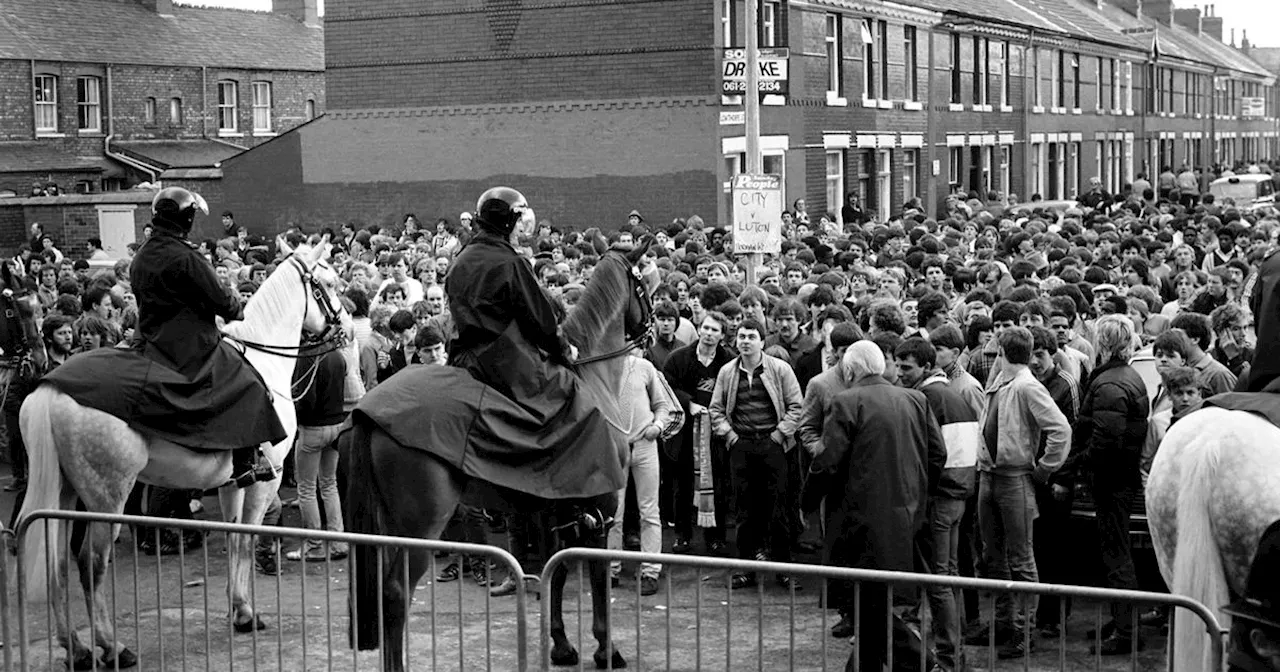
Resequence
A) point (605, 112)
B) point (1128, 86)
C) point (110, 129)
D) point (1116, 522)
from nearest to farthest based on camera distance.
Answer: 1. point (1116, 522)
2. point (605, 112)
3. point (110, 129)
4. point (1128, 86)

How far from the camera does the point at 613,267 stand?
923 cm

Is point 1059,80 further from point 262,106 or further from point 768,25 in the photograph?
point 262,106

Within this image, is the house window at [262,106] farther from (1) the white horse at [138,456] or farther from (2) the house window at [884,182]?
(1) the white horse at [138,456]

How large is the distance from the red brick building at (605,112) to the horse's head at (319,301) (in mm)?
16180

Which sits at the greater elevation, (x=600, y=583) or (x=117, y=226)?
A: (x=117, y=226)

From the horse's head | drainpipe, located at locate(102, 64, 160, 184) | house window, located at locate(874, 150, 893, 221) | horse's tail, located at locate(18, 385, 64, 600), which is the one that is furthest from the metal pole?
drainpipe, located at locate(102, 64, 160, 184)

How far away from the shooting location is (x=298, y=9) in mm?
56438

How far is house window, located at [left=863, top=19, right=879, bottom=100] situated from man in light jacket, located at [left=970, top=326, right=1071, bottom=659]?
28201 mm

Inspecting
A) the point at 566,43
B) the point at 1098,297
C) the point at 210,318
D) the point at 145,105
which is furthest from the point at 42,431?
the point at 145,105

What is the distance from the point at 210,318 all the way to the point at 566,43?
21761 millimetres

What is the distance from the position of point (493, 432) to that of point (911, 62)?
33487 millimetres

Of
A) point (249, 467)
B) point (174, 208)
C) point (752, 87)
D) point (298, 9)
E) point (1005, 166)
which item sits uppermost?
point (298, 9)

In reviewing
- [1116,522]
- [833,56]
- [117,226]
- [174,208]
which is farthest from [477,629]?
[833,56]

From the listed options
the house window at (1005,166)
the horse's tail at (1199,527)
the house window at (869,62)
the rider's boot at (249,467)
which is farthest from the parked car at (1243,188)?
the horse's tail at (1199,527)
